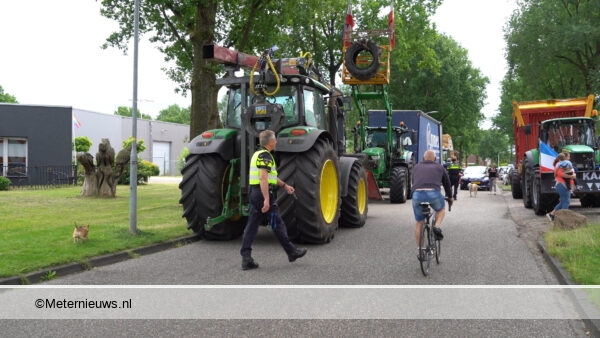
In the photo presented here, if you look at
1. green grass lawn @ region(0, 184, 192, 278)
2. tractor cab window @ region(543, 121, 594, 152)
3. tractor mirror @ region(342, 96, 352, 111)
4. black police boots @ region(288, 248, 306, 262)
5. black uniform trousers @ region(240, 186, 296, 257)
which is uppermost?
tractor mirror @ region(342, 96, 352, 111)

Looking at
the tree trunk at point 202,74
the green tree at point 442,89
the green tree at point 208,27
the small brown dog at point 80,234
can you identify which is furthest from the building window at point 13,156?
the green tree at point 442,89

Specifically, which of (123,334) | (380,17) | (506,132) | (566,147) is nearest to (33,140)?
(380,17)

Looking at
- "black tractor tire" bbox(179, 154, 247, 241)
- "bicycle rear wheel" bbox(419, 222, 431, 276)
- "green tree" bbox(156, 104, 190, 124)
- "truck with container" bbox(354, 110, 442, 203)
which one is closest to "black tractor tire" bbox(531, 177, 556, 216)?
"truck with container" bbox(354, 110, 442, 203)

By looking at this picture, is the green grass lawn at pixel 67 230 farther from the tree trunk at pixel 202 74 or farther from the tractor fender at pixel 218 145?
the tree trunk at pixel 202 74

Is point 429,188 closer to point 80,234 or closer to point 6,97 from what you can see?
point 80,234

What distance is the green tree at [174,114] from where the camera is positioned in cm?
11775

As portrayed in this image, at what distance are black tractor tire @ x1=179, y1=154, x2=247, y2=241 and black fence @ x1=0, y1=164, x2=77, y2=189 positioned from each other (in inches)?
817

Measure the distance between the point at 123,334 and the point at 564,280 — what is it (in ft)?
15.5

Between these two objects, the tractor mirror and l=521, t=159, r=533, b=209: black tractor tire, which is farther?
l=521, t=159, r=533, b=209: black tractor tire

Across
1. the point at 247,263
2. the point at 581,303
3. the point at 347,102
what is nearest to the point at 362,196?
the point at 347,102

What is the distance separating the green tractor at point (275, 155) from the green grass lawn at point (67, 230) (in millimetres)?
1018

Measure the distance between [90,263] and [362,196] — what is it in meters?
6.46

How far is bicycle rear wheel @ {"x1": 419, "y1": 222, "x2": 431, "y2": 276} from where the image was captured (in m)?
6.48

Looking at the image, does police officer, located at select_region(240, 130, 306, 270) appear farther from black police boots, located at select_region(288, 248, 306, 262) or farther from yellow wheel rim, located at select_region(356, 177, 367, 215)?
yellow wheel rim, located at select_region(356, 177, 367, 215)
